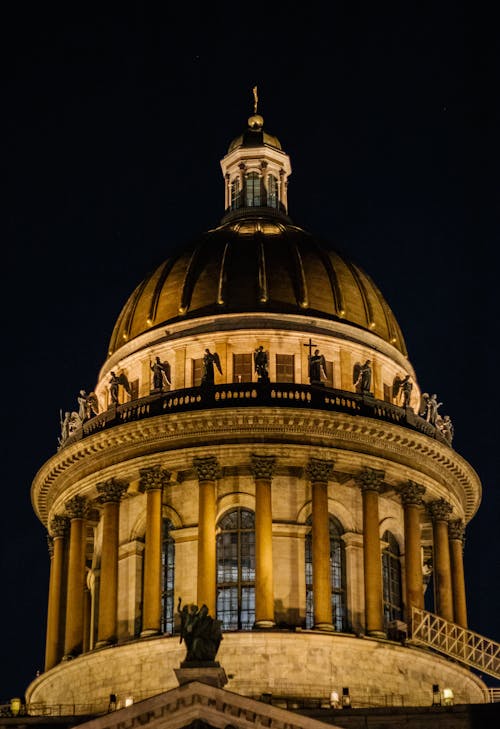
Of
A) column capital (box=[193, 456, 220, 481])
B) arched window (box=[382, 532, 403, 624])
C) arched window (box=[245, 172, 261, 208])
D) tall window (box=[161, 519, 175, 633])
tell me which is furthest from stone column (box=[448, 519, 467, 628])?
arched window (box=[245, 172, 261, 208])

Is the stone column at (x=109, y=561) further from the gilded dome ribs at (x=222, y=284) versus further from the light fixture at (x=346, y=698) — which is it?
the light fixture at (x=346, y=698)

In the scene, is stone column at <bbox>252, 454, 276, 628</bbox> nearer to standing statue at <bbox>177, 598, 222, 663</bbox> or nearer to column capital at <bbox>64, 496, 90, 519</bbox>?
column capital at <bbox>64, 496, 90, 519</bbox>

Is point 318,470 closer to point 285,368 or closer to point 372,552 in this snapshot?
point 372,552

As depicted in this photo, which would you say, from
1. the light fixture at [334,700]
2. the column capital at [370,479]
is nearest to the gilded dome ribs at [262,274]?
the column capital at [370,479]

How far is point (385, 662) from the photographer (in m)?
66.9

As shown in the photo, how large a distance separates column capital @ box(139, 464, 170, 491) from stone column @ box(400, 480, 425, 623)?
1045 centimetres

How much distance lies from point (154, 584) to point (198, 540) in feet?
8.49

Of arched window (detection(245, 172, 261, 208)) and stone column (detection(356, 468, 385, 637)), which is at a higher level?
arched window (detection(245, 172, 261, 208))

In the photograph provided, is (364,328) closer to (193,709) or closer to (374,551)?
(374,551)

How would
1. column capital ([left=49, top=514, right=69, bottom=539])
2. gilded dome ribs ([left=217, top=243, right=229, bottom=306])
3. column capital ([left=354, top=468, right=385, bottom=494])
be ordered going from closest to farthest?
column capital ([left=354, top=468, right=385, bottom=494])
column capital ([left=49, top=514, right=69, bottom=539])
gilded dome ribs ([left=217, top=243, right=229, bottom=306])

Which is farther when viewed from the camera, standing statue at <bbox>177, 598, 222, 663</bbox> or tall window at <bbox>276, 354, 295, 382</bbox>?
tall window at <bbox>276, 354, 295, 382</bbox>

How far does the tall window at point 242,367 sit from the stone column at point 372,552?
22.3 feet

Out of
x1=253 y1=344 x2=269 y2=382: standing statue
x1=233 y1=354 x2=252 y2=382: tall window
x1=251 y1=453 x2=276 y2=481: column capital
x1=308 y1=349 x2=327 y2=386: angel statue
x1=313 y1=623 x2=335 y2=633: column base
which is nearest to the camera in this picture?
x1=313 y1=623 x2=335 y2=633: column base

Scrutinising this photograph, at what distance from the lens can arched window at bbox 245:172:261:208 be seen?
8356cm
